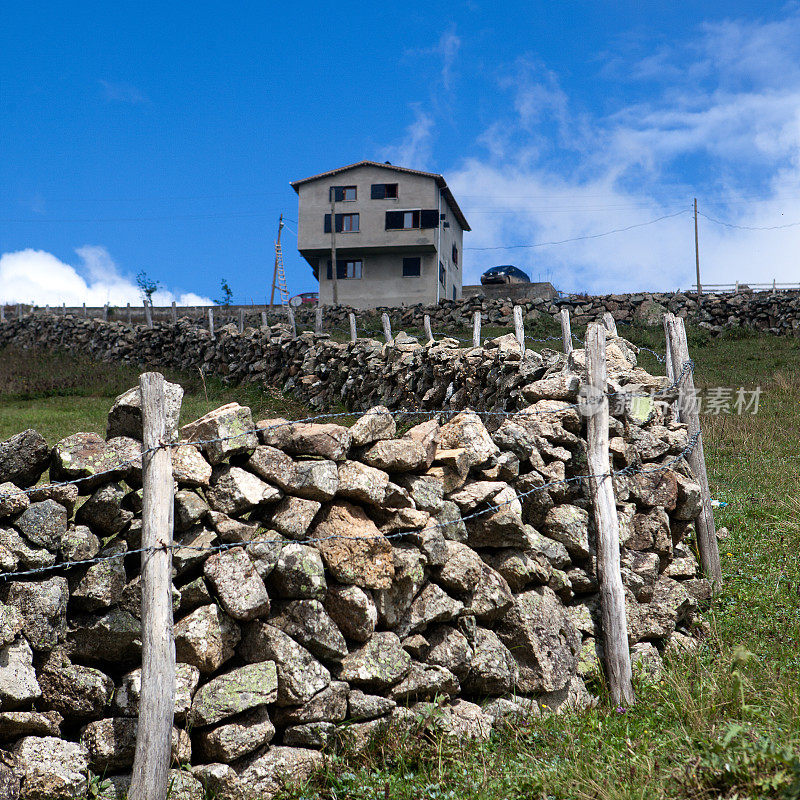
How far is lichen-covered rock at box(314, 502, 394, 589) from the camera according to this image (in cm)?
473

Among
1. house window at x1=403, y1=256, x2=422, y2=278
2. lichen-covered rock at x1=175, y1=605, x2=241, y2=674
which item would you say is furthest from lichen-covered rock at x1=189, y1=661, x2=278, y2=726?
house window at x1=403, y1=256, x2=422, y2=278

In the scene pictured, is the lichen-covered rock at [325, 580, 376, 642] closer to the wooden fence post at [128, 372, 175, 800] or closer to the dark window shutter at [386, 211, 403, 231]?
the wooden fence post at [128, 372, 175, 800]

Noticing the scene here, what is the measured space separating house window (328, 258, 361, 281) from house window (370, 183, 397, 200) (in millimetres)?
3971

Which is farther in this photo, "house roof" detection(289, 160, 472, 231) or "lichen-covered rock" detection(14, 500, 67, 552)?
"house roof" detection(289, 160, 472, 231)

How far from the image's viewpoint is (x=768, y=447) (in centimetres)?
1270

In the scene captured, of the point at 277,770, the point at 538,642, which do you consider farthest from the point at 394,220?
the point at 277,770

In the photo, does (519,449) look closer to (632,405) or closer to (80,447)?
(632,405)

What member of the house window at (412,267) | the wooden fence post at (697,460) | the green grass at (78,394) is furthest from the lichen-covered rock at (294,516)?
the house window at (412,267)

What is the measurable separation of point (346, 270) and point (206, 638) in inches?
1560

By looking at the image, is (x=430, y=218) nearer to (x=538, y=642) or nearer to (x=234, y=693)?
(x=538, y=642)

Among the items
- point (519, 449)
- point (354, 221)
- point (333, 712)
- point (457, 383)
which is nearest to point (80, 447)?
point (333, 712)

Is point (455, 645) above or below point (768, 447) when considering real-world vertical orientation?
below

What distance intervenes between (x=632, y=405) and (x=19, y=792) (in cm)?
616

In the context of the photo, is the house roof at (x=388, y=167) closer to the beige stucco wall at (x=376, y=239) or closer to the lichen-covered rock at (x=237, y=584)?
the beige stucco wall at (x=376, y=239)
